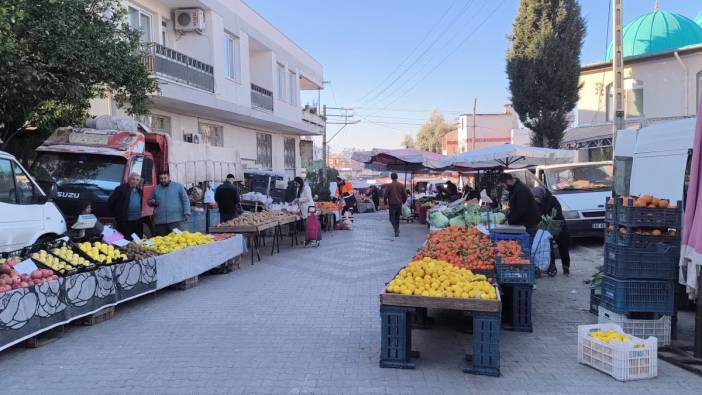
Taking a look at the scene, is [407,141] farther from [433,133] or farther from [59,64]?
[59,64]

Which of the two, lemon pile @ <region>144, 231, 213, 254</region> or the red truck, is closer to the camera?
lemon pile @ <region>144, 231, 213, 254</region>

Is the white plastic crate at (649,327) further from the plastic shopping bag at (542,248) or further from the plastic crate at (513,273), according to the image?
the plastic shopping bag at (542,248)

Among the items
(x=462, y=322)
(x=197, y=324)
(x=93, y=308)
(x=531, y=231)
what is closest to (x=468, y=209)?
(x=531, y=231)

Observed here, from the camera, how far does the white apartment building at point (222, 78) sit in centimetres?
1479

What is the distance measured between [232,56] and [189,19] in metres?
3.11

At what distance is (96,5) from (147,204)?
364 centimetres

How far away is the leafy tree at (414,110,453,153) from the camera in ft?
258

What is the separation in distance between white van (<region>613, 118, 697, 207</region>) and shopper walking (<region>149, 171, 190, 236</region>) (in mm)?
7977

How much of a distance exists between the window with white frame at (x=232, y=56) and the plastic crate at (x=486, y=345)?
54.1ft

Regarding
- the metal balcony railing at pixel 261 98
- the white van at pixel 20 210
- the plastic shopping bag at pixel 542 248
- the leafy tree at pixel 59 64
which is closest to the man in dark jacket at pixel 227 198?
the leafy tree at pixel 59 64

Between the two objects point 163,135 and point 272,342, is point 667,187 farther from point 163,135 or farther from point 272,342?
point 163,135

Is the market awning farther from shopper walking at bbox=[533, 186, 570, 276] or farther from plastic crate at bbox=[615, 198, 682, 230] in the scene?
plastic crate at bbox=[615, 198, 682, 230]

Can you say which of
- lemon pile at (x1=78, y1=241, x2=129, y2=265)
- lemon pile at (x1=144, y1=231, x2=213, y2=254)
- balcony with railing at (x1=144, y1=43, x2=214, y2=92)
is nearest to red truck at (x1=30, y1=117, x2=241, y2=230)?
lemon pile at (x1=144, y1=231, x2=213, y2=254)

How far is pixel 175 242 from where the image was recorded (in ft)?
27.6
